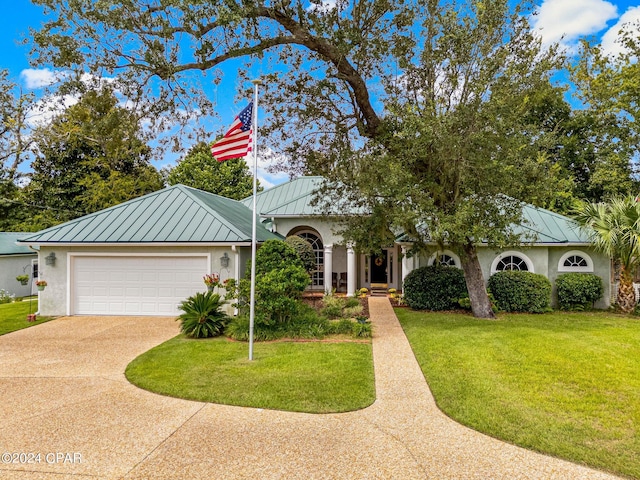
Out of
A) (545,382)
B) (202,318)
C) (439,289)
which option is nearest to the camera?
(545,382)

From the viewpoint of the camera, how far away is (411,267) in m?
16.3

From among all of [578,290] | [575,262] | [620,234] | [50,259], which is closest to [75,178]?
[50,259]

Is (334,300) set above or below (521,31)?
below

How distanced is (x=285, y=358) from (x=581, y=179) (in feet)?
80.5

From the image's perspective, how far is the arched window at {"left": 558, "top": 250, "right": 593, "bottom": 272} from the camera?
1467 cm

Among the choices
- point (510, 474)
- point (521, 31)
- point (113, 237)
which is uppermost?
point (521, 31)

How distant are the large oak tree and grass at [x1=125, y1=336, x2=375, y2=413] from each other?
4.41 meters

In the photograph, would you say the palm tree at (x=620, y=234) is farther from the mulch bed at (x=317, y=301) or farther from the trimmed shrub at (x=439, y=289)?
the mulch bed at (x=317, y=301)

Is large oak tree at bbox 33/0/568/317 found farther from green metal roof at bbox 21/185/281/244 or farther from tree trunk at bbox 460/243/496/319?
green metal roof at bbox 21/185/281/244

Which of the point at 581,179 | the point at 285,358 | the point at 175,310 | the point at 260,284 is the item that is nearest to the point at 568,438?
the point at 285,358

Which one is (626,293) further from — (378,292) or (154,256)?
(154,256)

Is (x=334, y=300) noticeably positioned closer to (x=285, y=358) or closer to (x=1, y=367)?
(x=285, y=358)

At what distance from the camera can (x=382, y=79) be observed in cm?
1167

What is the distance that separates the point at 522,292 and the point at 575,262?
272 cm
